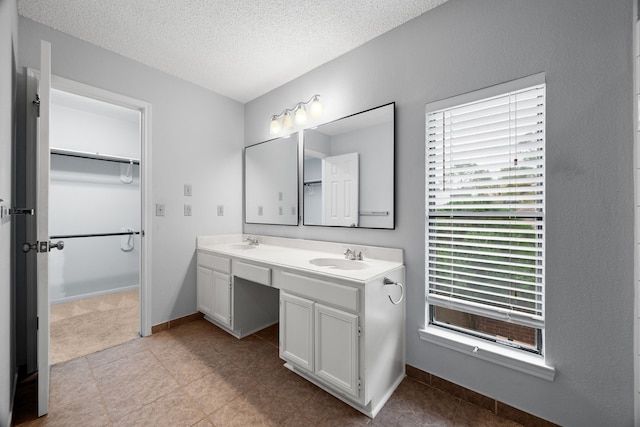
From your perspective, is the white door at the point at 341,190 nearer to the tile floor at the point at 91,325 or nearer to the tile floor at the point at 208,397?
the tile floor at the point at 208,397

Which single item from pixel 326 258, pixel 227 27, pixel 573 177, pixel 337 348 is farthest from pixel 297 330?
pixel 227 27

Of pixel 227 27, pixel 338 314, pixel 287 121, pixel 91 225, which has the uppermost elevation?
pixel 227 27

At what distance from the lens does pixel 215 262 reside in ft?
8.21

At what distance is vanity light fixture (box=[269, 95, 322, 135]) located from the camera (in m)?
2.30

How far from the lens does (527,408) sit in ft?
4.65

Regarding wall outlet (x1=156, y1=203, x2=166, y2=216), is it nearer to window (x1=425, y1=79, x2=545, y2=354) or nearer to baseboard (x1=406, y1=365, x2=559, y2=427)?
window (x1=425, y1=79, x2=545, y2=354)

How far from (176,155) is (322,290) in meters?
2.02

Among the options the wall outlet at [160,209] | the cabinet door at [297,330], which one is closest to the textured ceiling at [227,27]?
the wall outlet at [160,209]

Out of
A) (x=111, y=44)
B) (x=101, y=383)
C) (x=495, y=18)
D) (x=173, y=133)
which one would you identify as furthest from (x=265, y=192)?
(x=495, y=18)

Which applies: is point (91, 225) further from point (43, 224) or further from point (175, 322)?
point (43, 224)

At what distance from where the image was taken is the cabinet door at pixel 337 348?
1.45 meters

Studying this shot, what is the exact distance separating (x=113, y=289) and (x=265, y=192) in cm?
277

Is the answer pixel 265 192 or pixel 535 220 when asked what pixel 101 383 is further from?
pixel 535 220

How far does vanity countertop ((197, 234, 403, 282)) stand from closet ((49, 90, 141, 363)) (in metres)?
1.70
